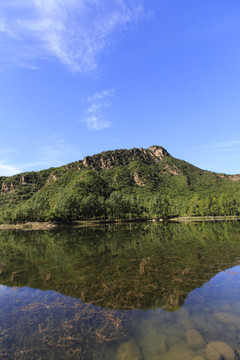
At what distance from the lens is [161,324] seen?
8523 mm

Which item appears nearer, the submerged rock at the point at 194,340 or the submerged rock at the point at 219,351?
the submerged rock at the point at 219,351

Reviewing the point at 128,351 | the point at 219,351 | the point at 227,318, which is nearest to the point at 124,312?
the point at 128,351

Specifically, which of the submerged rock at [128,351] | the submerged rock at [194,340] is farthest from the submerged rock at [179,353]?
the submerged rock at [128,351]

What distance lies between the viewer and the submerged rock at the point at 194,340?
7119mm

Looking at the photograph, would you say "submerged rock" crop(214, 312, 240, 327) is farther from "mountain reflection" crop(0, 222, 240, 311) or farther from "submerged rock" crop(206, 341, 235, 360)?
"mountain reflection" crop(0, 222, 240, 311)

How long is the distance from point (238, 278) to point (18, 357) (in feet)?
47.3

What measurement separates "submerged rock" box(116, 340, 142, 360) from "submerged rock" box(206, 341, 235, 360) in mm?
2507

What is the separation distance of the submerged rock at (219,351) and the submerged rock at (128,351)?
251cm

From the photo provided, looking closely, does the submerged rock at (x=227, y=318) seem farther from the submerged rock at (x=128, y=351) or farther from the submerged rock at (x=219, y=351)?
the submerged rock at (x=128, y=351)

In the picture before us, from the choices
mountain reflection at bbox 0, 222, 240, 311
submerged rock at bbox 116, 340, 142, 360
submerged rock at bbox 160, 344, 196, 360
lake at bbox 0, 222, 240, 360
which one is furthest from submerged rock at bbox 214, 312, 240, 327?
submerged rock at bbox 116, 340, 142, 360

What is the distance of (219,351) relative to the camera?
22.1ft

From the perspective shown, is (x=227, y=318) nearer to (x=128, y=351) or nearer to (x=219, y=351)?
(x=219, y=351)

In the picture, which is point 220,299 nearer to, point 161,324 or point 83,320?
point 161,324

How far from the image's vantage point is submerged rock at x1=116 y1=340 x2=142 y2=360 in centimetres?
668
